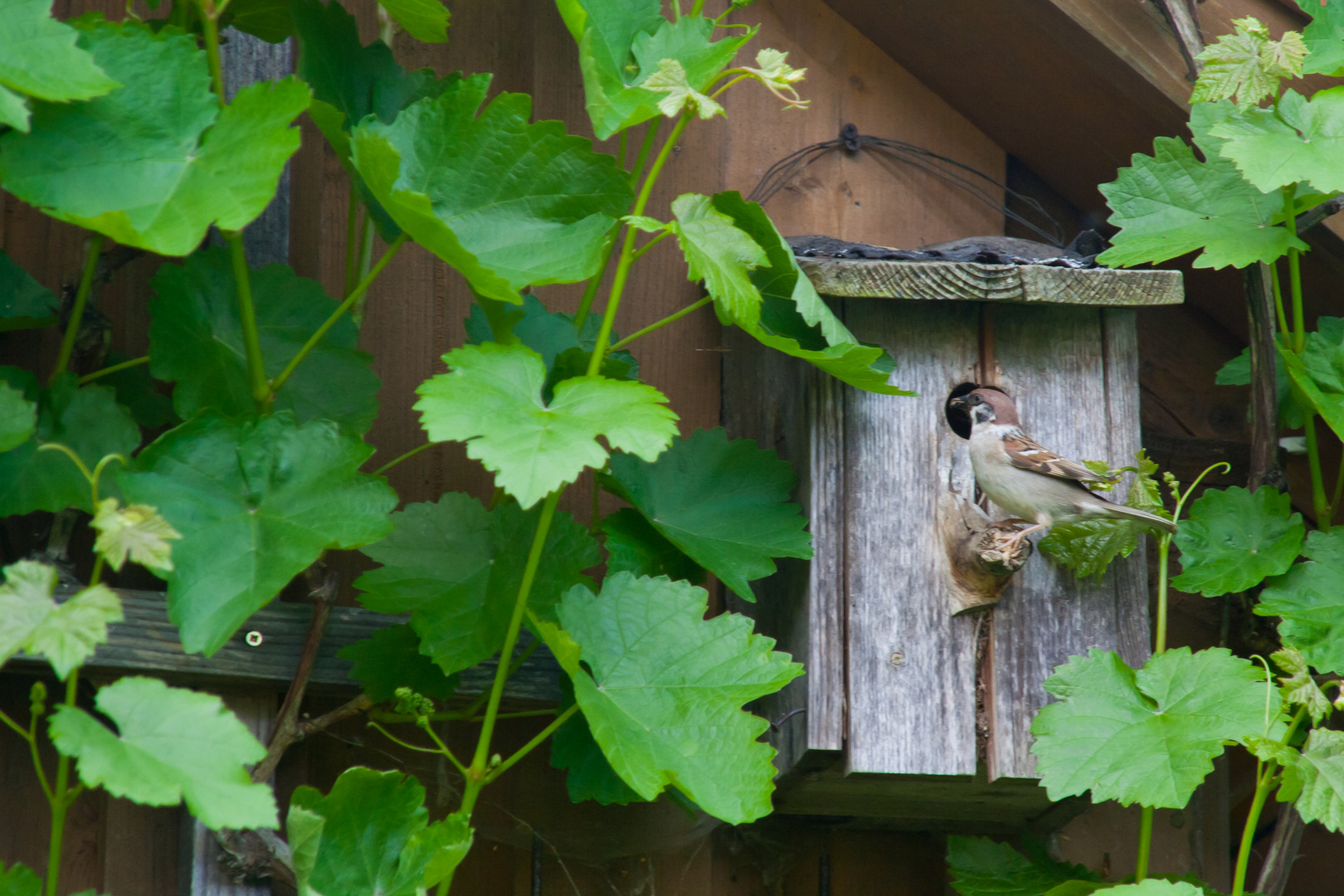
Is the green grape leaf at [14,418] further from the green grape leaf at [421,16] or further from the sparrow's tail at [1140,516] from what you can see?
the sparrow's tail at [1140,516]

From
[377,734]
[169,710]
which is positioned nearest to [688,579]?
[377,734]

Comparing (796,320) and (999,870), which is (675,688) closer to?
(796,320)

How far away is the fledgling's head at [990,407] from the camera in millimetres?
2508

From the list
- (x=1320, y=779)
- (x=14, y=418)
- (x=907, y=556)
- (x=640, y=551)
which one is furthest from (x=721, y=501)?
(x=14, y=418)

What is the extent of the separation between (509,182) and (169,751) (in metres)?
0.99

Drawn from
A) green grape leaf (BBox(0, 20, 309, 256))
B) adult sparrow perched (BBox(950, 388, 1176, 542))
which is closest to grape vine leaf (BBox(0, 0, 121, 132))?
green grape leaf (BBox(0, 20, 309, 256))

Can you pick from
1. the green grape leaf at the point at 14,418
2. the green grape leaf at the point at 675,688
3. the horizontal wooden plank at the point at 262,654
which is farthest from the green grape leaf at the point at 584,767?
the green grape leaf at the point at 14,418

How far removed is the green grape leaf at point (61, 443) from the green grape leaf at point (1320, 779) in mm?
1915

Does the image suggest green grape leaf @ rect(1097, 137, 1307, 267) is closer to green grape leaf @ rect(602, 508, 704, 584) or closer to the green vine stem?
green grape leaf @ rect(602, 508, 704, 584)

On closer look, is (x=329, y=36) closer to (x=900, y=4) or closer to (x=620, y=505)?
(x=620, y=505)

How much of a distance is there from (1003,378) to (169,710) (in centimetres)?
Answer: 161

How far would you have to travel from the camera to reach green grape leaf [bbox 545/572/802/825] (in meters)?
1.95

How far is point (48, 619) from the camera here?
5.28 ft

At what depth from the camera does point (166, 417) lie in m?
2.48
